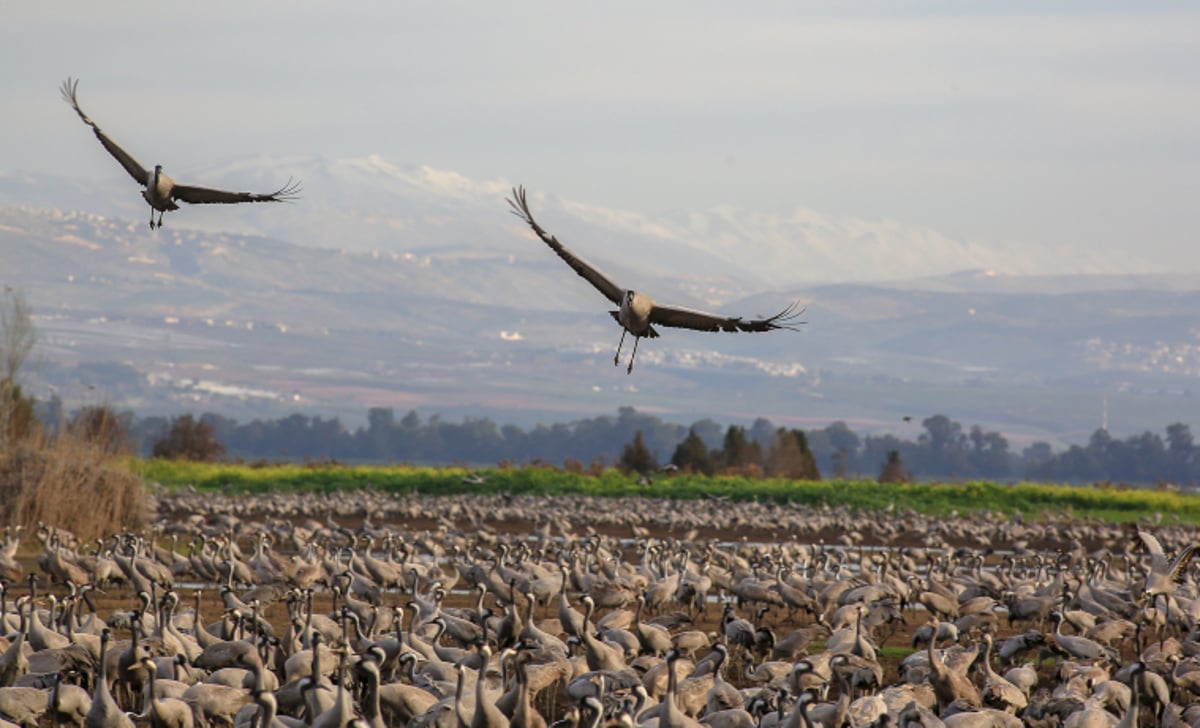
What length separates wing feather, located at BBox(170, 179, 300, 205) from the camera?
660 inches

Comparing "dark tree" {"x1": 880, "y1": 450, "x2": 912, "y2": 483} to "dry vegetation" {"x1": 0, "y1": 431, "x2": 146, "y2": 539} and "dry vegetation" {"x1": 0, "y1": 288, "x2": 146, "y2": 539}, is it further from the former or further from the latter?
"dry vegetation" {"x1": 0, "y1": 431, "x2": 146, "y2": 539}

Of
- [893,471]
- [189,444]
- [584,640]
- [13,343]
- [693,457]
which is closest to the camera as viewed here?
[584,640]

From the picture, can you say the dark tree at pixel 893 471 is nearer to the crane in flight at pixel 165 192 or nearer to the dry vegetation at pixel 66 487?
the dry vegetation at pixel 66 487

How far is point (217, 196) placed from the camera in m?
17.3

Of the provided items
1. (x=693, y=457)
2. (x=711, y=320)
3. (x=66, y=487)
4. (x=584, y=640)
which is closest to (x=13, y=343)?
(x=66, y=487)

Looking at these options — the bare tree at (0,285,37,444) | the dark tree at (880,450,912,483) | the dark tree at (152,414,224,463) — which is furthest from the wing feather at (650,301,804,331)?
the dark tree at (152,414,224,463)

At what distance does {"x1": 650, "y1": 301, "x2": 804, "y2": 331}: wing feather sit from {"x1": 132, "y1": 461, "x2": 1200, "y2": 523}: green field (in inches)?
1479

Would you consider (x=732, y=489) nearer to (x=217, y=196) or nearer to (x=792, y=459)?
(x=792, y=459)

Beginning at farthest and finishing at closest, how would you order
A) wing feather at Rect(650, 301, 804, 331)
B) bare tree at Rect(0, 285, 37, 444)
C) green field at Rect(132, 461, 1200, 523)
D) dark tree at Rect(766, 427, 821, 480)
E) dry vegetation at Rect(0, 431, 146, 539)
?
1. dark tree at Rect(766, 427, 821, 480)
2. green field at Rect(132, 461, 1200, 523)
3. bare tree at Rect(0, 285, 37, 444)
4. dry vegetation at Rect(0, 431, 146, 539)
5. wing feather at Rect(650, 301, 804, 331)

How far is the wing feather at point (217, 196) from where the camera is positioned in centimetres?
1677

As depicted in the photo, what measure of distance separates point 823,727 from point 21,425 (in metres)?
41.2

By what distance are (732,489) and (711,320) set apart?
41550mm

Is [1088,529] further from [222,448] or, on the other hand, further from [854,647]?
[222,448]

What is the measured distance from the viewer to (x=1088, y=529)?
45156 mm
